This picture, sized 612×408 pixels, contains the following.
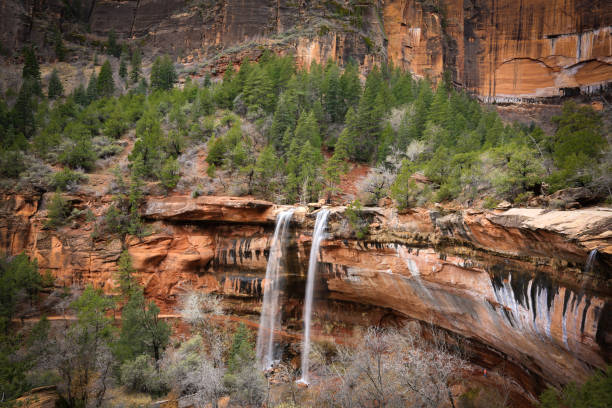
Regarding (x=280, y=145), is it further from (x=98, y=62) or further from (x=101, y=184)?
(x=98, y=62)

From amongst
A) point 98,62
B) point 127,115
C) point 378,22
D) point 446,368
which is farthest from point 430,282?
point 98,62

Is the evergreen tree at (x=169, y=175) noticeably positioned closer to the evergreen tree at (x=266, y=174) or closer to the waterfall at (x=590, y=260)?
the evergreen tree at (x=266, y=174)

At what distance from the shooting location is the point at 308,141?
29531 mm

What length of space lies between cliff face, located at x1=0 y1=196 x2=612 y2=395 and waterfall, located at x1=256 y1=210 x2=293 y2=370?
752 mm

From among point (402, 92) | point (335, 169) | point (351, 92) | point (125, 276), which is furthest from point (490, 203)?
point (402, 92)

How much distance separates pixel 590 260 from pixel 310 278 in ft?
58.4

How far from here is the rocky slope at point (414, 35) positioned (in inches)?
2287

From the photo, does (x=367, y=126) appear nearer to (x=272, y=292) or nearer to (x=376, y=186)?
(x=376, y=186)

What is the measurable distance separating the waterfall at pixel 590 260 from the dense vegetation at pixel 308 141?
563cm

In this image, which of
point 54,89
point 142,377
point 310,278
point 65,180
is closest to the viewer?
point 142,377

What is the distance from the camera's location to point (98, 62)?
68625 mm

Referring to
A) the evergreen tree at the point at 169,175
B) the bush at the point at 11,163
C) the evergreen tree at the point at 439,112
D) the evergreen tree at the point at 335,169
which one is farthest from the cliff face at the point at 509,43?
the bush at the point at 11,163

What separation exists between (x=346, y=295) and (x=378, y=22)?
6159 centimetres

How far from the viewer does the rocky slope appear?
58094mm
